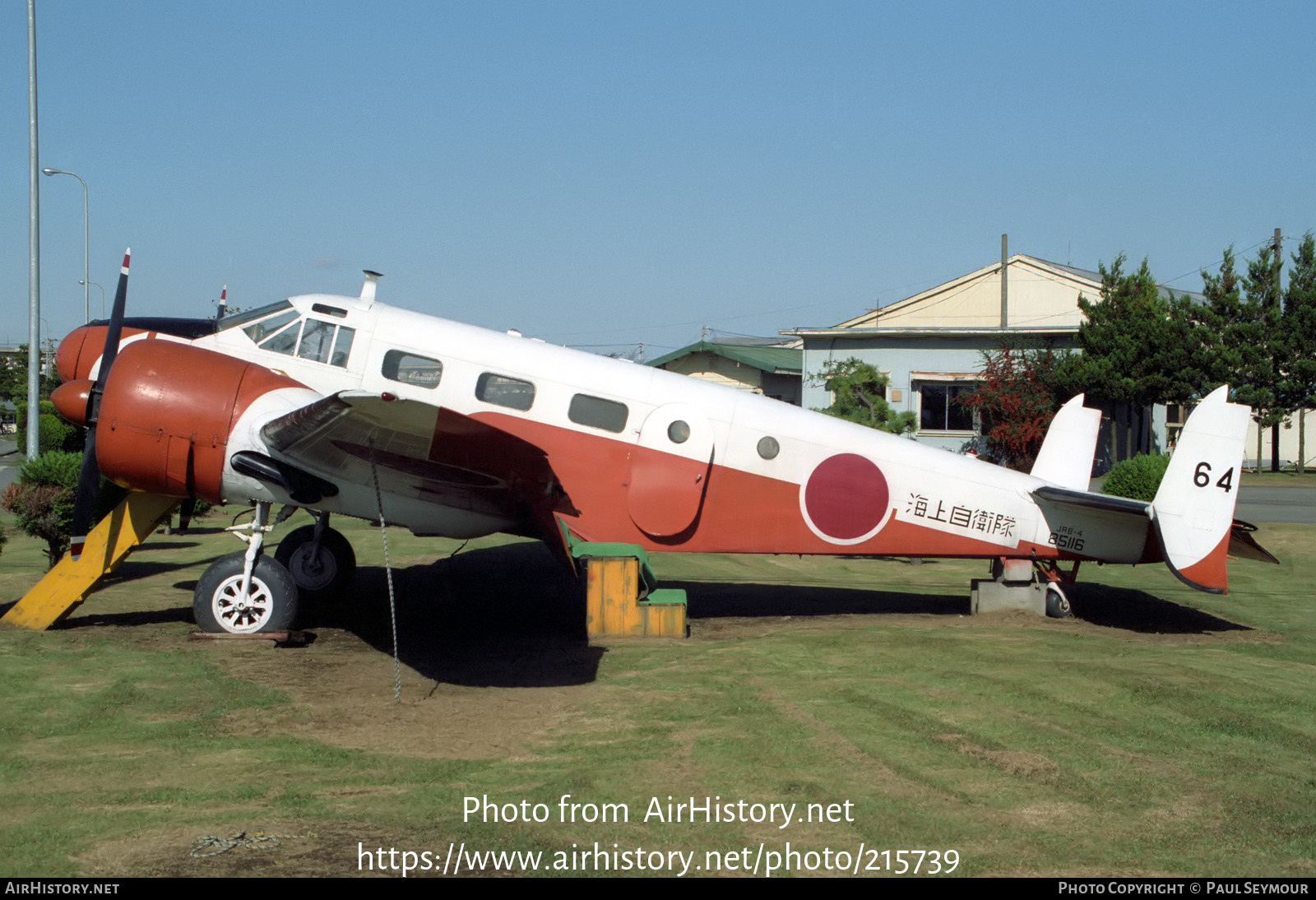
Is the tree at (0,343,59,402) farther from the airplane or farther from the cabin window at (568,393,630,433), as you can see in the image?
the cabin window at (568,393,630,433)

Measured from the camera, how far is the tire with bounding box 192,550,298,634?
35.3ft

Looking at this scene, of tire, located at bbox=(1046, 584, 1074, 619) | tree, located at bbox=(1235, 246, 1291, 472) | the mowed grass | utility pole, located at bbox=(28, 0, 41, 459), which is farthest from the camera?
tree, located at bbox=(1235, 246, 1291, 472)

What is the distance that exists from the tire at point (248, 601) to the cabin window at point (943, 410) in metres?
27.1

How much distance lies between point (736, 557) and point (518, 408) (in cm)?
903

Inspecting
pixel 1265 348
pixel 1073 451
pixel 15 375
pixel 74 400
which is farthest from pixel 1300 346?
pixel 15 375

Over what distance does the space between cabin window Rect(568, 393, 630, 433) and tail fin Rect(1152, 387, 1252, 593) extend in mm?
6455

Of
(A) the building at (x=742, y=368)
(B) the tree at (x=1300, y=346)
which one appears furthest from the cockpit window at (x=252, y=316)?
(B) the tree at (x=1300, y=346)

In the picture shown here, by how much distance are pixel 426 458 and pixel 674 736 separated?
155 inches

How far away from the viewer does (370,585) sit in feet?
49.0

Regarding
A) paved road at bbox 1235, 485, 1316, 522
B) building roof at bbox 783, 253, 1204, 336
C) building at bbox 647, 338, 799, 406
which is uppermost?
building roof at bbox 783, 253, 1204, 336

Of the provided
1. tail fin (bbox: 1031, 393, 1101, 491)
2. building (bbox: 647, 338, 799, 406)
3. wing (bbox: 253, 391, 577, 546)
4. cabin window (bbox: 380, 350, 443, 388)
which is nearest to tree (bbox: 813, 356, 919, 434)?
building (bbox: 647, 338, 799, 406)
